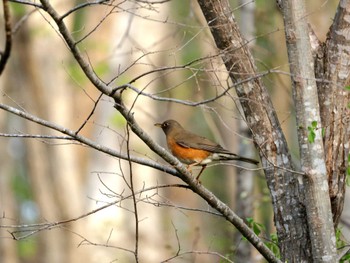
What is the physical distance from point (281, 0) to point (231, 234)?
19.5 feet

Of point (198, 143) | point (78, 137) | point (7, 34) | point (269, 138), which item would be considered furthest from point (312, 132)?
point (7, 34)

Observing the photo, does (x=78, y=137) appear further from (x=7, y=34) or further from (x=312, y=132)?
(x=312, y=132)

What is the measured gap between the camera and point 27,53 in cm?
1608

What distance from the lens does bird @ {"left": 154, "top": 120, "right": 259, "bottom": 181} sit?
7695 mm

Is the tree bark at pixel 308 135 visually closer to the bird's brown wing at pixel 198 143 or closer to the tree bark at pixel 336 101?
the tree bark at pixel 336 101

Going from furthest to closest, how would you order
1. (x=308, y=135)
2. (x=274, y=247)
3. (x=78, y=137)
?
(x=274, y=247) < (x=308, y=135) < (x=78, y=137)

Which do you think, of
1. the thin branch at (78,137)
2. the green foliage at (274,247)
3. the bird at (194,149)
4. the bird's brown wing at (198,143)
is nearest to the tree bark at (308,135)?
the green foliage at (274,247)

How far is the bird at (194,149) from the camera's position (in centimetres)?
770

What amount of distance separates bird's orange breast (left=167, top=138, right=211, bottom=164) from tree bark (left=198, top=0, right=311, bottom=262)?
136cm

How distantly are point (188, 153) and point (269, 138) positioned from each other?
5.27 ft

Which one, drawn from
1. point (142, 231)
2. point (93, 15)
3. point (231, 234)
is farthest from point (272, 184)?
point (93, 15)

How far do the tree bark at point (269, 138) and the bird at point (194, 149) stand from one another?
1006 millimetres

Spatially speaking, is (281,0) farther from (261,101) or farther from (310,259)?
(310,259)

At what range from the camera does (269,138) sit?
6.42 metres
